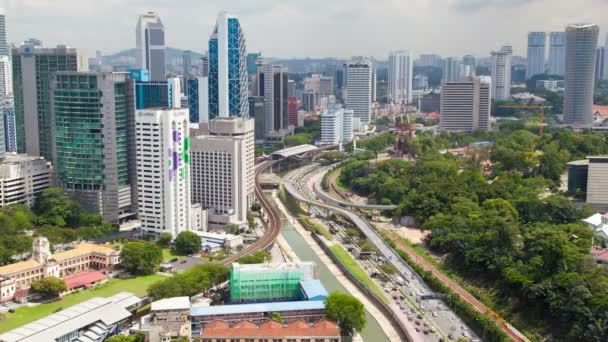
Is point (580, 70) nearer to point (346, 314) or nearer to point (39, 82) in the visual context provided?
point (39, 82)

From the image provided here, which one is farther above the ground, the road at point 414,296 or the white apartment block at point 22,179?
the white apartment block at point 22,179

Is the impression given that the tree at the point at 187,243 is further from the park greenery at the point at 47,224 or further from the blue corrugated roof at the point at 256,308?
the blue corrugated roof at the point at 256,308

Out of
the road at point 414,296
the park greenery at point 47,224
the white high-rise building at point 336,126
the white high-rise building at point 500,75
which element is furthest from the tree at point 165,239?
the white high-rise building at point 500,75

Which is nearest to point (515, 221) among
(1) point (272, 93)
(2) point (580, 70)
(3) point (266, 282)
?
(3) point (266, 282)

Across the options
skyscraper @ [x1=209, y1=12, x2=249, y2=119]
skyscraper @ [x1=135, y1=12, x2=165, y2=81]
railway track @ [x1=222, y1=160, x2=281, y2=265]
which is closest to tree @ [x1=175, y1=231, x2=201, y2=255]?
railway track @ [x1=222, y1=160, x2=281, y2=265]

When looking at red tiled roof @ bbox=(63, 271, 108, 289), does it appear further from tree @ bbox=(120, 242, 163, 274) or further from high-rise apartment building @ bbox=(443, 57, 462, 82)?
high-rise apartment building @ bbox=(443, 57, 462, 82)

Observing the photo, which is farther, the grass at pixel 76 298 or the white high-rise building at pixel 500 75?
the white high-rise building at pixel 500 75
